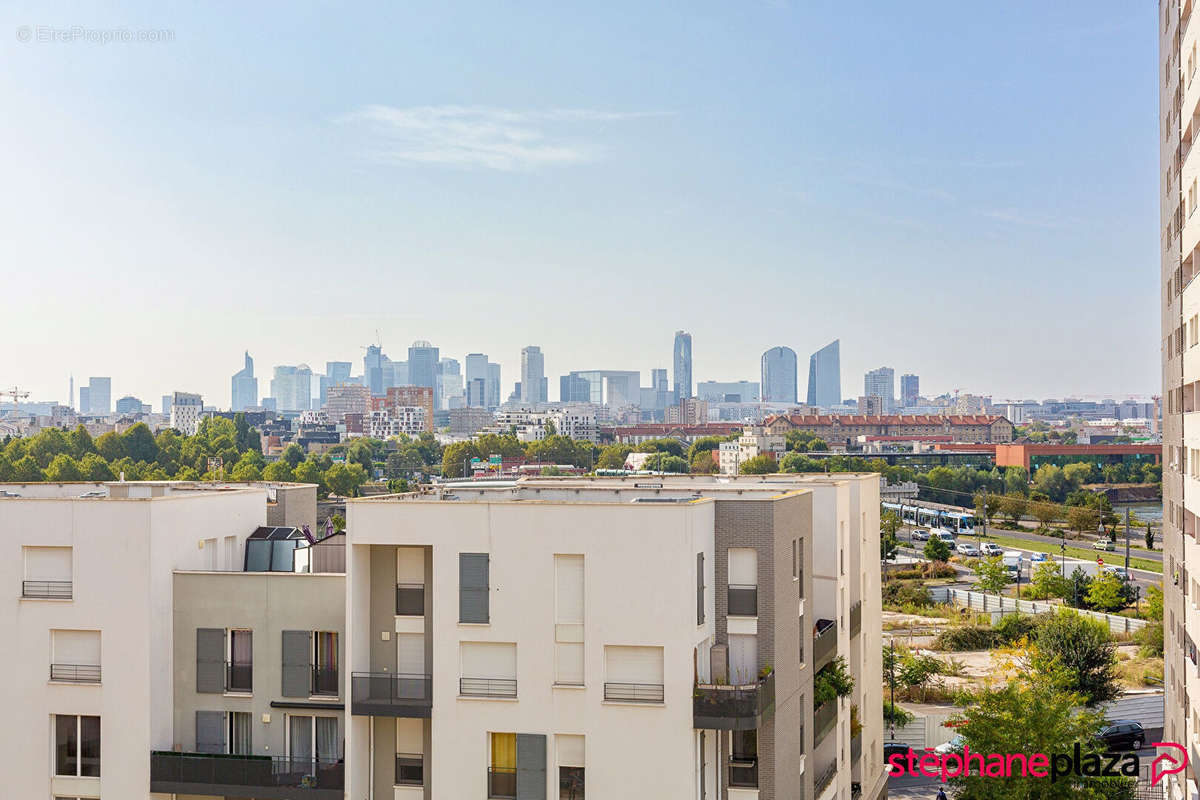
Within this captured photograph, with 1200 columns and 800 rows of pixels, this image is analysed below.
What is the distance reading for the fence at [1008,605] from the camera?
73.8 m

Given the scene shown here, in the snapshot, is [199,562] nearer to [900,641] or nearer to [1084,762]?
[1084,762]

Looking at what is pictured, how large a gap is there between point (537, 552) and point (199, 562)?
28.3ft

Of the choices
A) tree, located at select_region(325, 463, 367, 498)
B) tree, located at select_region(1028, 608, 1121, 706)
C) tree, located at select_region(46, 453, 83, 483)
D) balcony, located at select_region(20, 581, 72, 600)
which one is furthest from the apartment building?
tree, located at select_region(325, 463, 367, 498)

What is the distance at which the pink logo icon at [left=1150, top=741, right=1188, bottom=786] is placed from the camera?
32.3m

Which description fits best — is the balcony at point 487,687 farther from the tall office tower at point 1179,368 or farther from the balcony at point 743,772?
the tall office tower at point 1179,368

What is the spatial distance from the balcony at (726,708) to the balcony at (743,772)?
1592mm

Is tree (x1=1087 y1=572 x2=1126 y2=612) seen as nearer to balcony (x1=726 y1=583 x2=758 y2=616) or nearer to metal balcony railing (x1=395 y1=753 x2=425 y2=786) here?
balcony (x1=726 y1=583 x2=758 y2=616)

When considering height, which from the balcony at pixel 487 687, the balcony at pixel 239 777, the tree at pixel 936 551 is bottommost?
the tree at pixel 936 551

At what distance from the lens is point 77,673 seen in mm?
25203

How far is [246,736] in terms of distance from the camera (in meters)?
25.7

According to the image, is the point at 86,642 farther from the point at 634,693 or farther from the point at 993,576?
the point at 993,576

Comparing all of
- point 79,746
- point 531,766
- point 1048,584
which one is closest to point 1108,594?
point 1048,584

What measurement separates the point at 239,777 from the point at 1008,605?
224ft

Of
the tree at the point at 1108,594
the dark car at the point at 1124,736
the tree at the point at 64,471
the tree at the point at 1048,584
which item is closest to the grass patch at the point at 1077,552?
the tree at the point at 1048,584
